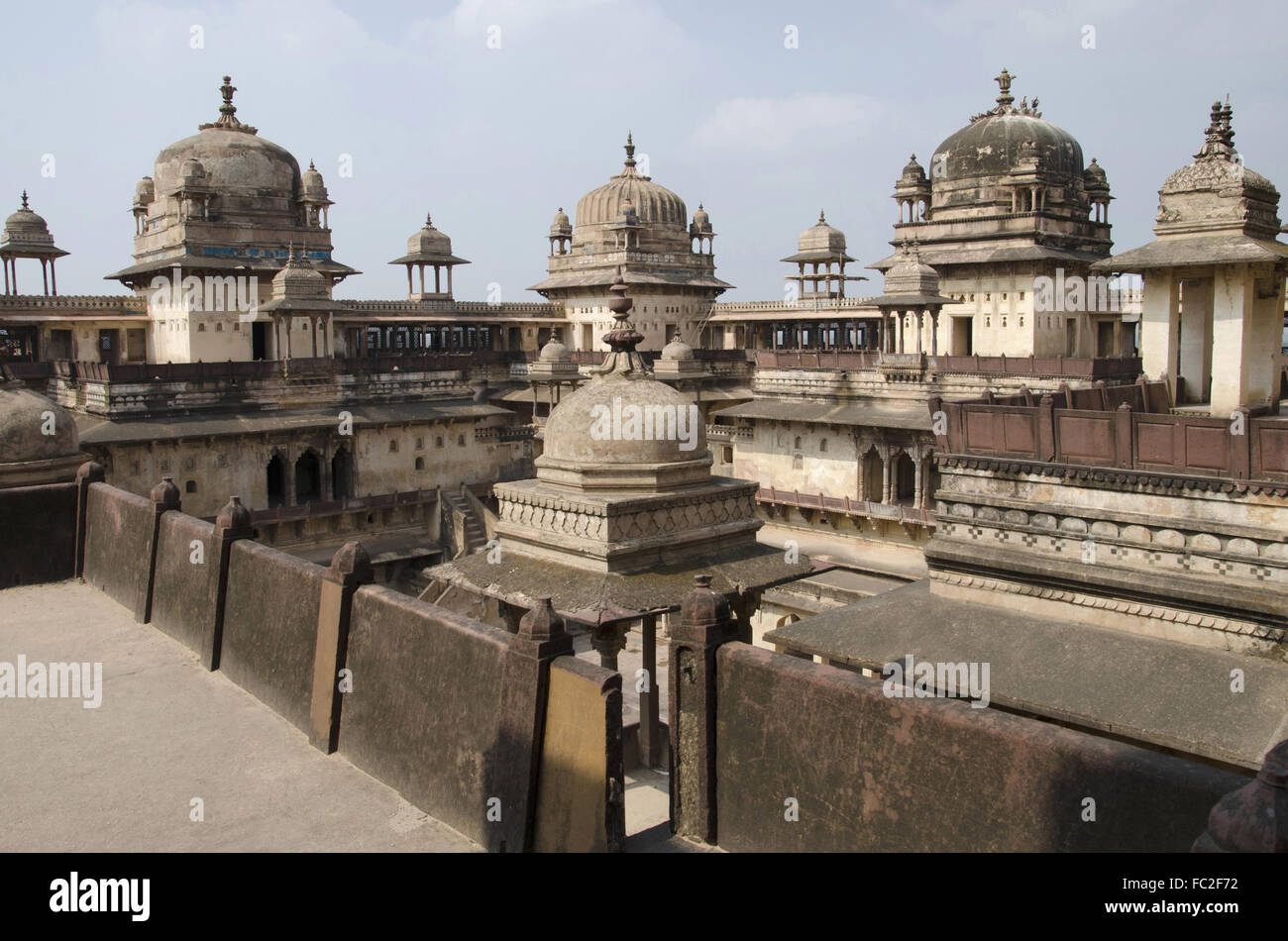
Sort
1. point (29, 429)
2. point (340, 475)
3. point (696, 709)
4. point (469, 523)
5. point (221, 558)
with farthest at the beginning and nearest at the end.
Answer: point (340, 475), point (469, 523), point (29, 429), point (221, 558), point (696, 709)

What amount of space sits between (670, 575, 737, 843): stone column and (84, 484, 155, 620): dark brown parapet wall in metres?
8.09

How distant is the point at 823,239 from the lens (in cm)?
5241

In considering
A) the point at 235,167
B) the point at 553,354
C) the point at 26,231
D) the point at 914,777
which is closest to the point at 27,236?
the point at 26,231

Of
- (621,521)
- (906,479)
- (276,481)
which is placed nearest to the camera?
(621,521)

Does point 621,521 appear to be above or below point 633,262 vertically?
below

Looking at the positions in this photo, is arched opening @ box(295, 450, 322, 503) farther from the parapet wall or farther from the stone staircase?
the parapet wall

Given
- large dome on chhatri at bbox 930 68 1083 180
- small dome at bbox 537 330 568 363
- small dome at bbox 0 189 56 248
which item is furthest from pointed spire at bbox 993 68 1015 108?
small dome at bbox 0 189 56 248

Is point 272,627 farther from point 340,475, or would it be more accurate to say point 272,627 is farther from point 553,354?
point 553,354

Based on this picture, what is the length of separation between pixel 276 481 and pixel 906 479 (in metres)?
21.6

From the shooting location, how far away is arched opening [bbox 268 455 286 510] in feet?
115
